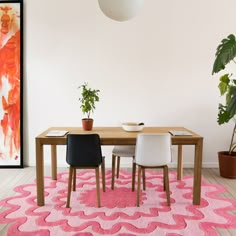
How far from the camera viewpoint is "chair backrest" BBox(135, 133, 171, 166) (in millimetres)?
2922

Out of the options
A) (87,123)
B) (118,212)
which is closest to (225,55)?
(87,123)

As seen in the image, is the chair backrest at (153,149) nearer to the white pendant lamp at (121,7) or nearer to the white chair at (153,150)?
the white chair at (153,150)

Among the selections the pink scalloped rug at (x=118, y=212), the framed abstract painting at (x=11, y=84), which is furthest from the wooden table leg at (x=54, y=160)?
the framed abstract painting at (x=11, y=84)

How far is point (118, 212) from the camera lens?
2.84 metres

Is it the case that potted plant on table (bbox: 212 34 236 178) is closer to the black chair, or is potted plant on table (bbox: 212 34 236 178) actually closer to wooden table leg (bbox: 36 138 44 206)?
the black chair

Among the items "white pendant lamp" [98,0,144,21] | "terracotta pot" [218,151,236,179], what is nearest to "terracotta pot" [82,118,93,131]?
"white pendant lamp" [98,0,144,21]

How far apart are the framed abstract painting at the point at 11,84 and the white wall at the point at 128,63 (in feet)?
0.31

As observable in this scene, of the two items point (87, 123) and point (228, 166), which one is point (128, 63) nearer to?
point (87, 123)

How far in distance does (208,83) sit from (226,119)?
72cm

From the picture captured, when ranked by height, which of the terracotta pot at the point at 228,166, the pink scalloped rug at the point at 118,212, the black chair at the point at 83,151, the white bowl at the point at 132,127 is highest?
the white bowl at the point at 132,127

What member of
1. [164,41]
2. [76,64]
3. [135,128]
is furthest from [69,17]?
[135,128]

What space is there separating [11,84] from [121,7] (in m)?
2.09

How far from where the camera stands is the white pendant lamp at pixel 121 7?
284 centimetres

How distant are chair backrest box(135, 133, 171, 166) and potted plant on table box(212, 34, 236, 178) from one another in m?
0.90
